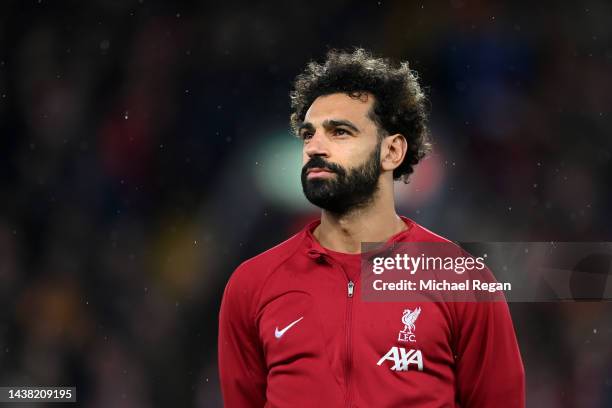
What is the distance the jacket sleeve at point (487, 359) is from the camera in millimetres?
2309

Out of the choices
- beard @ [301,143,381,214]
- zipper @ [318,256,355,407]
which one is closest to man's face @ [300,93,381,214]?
beard @ [301,143,381,214]

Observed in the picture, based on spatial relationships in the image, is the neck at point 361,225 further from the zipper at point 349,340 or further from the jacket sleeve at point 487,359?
the jacket sleeve at point 487,359

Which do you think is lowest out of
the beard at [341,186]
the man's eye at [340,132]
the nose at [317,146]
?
the beard at [341,186]

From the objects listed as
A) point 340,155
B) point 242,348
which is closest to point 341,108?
point 340,155

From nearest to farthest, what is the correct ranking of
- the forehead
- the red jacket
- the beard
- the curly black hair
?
the red jacket → the beard → the forehead → the curly black hair

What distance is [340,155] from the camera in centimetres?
238

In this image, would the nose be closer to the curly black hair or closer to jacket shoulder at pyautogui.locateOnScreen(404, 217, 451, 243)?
the curly black hair

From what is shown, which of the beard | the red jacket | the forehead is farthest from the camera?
the forehead

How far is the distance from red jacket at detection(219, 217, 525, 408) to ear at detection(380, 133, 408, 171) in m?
0.22

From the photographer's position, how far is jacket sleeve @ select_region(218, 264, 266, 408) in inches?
99.1

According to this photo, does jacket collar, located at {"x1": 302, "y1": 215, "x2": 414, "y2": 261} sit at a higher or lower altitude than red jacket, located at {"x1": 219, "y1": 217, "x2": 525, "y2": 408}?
higher

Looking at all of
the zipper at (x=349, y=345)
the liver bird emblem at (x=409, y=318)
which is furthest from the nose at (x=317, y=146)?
the liver bird emblem at (x=409, y=318)

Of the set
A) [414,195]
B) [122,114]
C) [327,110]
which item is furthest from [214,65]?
[327,110]

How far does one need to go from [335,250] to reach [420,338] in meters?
0.41
